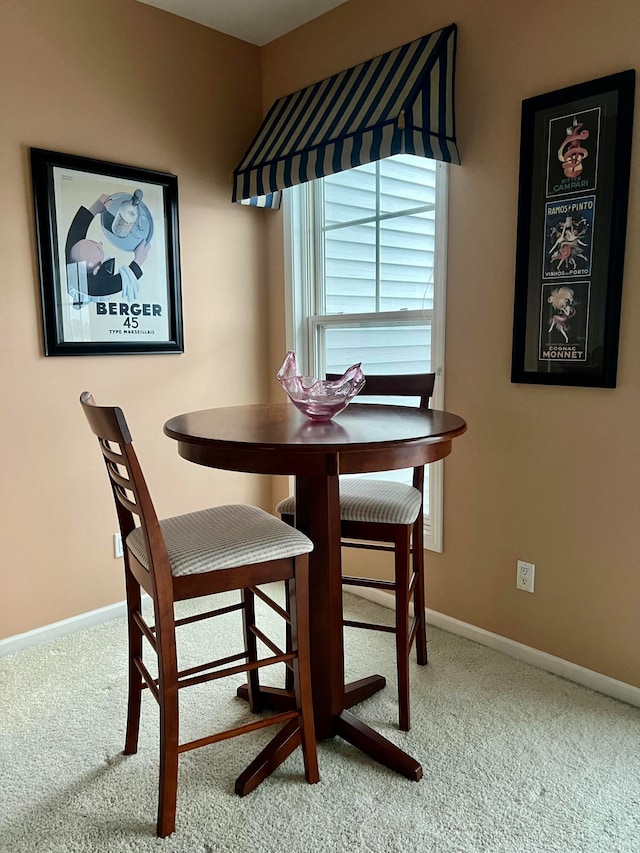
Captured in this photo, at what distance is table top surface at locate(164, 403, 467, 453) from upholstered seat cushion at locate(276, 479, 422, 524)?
0.86ft

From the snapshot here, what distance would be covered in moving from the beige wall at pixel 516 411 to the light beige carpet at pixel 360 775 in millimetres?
287

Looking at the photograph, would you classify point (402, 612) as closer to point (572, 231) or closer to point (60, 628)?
point (572, 231)

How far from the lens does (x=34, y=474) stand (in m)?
2.51

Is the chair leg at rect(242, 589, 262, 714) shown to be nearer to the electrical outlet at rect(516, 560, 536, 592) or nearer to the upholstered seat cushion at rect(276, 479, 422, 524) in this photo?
the upholstered seat cushion at rect(276, 479, 422, 524)

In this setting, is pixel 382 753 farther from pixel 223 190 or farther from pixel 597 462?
pixel 223 190

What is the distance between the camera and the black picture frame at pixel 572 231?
6.40 ft

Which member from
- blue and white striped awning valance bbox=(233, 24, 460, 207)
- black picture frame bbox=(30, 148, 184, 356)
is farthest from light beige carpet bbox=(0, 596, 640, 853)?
blue and white striped awning valance bbox=(233, 24, 460, 207)

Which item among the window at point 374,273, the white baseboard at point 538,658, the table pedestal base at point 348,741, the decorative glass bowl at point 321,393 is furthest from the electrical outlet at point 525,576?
the decorative glass bowl at point 321,393

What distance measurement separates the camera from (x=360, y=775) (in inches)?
69.0

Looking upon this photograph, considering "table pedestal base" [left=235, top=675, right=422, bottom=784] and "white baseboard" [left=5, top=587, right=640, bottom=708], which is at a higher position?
"table pedestal base" [left=235, top=675, right=422, bottom=784]

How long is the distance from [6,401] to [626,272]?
7.39ft

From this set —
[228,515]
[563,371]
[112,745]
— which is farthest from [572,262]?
[112,745]

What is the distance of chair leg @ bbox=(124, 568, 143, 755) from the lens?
1786 mm

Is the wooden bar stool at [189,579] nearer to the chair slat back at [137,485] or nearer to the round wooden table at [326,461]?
the chair slat back at [137,485]
